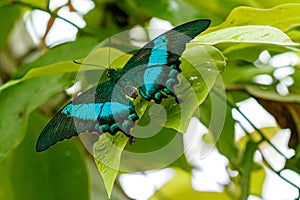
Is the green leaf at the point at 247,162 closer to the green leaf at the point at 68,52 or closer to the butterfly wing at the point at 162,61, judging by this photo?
the green leaf at the point at 68,52

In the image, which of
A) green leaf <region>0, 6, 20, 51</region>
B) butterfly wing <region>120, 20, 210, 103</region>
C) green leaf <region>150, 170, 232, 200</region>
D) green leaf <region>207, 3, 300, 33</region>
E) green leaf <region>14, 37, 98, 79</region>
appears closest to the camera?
butterfly wing <region>120, 20, 210, 103</region>

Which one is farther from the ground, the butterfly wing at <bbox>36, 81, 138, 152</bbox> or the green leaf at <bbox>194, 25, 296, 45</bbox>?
the green leaf at <bbox>194, 25, 296, 45</bbox>

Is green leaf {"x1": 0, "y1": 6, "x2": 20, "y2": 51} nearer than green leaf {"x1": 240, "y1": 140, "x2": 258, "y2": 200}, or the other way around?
green leaf {"x1": 240, "y1": 140, "x2": 258, "y2": 200}

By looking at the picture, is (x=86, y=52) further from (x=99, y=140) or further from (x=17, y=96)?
(x=99, y=140)

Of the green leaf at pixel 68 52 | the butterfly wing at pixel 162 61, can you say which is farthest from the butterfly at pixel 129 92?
the green leaf at pixel 68 52

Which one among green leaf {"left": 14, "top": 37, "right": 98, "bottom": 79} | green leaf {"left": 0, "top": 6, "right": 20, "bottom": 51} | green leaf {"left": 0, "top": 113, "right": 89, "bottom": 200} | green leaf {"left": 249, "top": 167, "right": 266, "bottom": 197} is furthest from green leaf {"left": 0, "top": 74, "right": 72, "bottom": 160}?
green leaf {"left": 249, "top": 167, "right": 266, "bottom": 197}

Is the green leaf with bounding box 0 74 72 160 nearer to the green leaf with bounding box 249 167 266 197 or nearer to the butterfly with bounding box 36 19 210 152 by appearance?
the butterfly with bounding box 36 19 210 152

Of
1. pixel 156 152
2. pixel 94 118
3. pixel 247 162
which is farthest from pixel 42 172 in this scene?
pixel 94 118
